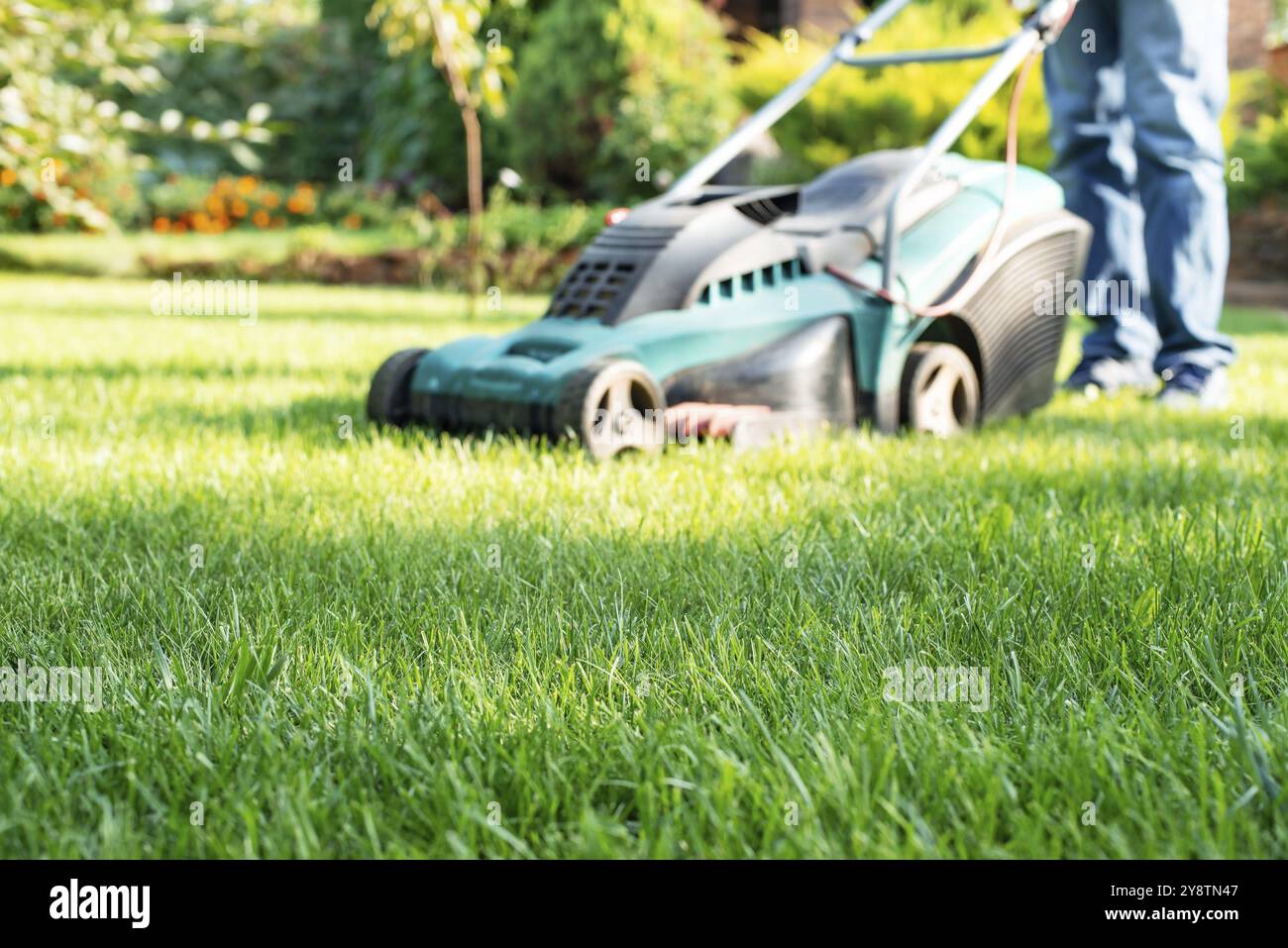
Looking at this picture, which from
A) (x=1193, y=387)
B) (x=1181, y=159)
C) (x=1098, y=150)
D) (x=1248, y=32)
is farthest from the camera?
(x=1248, y=32)

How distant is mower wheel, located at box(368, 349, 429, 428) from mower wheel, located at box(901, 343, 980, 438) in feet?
3.73

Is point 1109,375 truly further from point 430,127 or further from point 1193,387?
point 430,127

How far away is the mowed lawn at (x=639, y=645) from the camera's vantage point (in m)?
1.20

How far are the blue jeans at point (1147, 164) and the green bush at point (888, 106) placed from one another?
445 cm

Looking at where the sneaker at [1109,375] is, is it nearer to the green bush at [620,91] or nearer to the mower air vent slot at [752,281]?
the mower air vent slot at [752,281]

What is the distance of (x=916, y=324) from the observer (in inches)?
126

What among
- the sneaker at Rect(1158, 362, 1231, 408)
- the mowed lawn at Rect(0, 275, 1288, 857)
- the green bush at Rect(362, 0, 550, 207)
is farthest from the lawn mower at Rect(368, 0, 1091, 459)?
the green bush at Rect(362, 0, 550, 207)

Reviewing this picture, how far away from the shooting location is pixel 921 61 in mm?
3236

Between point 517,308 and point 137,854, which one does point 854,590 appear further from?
point 517,308

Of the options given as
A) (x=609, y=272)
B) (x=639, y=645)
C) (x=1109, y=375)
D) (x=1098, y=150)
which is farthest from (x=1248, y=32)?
(x=639, y=645)

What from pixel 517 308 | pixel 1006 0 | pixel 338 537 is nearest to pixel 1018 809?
pixel 338 537

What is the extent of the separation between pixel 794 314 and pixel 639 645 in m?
1.53

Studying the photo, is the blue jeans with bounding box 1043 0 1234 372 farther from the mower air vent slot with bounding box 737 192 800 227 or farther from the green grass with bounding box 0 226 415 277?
the green grass with bounding box 0 226 415 277

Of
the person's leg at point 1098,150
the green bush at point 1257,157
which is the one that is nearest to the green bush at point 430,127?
the green bush at point 1257,157
